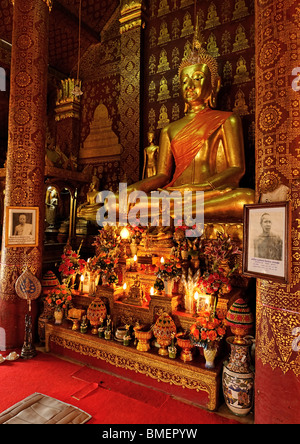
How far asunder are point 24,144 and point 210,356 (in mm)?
3496

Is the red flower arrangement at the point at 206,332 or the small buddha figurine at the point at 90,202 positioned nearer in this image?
the red flower arrangement at the point at 206,332

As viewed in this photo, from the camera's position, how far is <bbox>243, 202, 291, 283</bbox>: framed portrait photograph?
1.91m

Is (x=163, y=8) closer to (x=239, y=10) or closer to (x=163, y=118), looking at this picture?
(x=239, y=10)

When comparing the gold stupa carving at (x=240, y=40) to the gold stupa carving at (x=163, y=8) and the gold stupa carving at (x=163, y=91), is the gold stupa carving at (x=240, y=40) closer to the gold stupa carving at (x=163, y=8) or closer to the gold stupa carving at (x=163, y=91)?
the gold stupa carving at (x=163, y=91)

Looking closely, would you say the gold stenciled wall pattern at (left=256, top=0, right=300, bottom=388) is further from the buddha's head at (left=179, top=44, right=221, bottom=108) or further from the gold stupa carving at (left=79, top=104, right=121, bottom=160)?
the gold stupa carving at (left=79, top=104, right=121, bottom=160)

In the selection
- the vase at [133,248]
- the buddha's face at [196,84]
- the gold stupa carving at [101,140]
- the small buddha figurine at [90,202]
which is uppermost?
the buddha's face at [196,84]

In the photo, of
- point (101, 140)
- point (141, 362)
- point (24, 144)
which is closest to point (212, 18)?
point (101, 140)

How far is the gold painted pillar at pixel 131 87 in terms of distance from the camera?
5965mm

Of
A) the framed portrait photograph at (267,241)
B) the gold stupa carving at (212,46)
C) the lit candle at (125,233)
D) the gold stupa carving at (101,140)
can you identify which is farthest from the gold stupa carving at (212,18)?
the framed portrait photograph at (267,241)

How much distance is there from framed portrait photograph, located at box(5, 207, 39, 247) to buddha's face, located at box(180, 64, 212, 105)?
3327mm

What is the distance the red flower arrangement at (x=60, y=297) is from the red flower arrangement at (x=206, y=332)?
6.18 feet

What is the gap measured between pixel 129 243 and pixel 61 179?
6.34 ft
